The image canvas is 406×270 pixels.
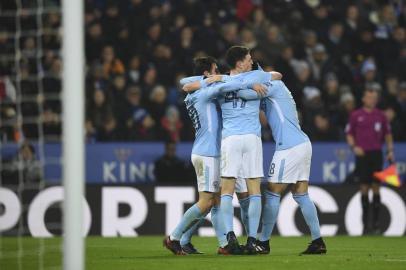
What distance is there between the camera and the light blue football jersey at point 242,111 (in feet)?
33.7

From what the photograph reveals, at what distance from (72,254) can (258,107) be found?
3941 mm

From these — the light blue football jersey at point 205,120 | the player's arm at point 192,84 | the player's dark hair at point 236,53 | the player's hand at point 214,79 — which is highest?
the player's dark hair at point 236,53

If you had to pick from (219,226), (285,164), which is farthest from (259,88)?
(219,226)

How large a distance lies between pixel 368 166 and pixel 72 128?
30.4 ft

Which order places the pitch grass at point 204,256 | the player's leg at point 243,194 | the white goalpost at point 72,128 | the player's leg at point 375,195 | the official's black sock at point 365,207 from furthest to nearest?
the player's leg at point 375,195 → the official's black sock at point 365,207 → the player's leg at point 243,194 → the pitch grass at point 204,256 → the white goalpost at point 72,128

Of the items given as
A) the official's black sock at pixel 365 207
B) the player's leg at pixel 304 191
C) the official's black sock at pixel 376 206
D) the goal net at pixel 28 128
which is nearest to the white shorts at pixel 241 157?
the player's leg at pixel 304 191

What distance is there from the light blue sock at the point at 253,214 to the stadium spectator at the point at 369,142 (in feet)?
17.5

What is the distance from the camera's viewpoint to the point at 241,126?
1031 centimetres

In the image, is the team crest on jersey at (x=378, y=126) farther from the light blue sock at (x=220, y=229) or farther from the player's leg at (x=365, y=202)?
the light blue sock at (x=220, y=229)

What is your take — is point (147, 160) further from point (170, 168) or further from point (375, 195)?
point (375, 195)

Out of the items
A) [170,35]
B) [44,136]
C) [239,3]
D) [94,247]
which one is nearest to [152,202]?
[44,136]

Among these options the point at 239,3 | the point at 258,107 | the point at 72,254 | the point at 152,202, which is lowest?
the point at 152,202

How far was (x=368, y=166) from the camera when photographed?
15531mm

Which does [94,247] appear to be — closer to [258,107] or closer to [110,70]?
[258,107]
